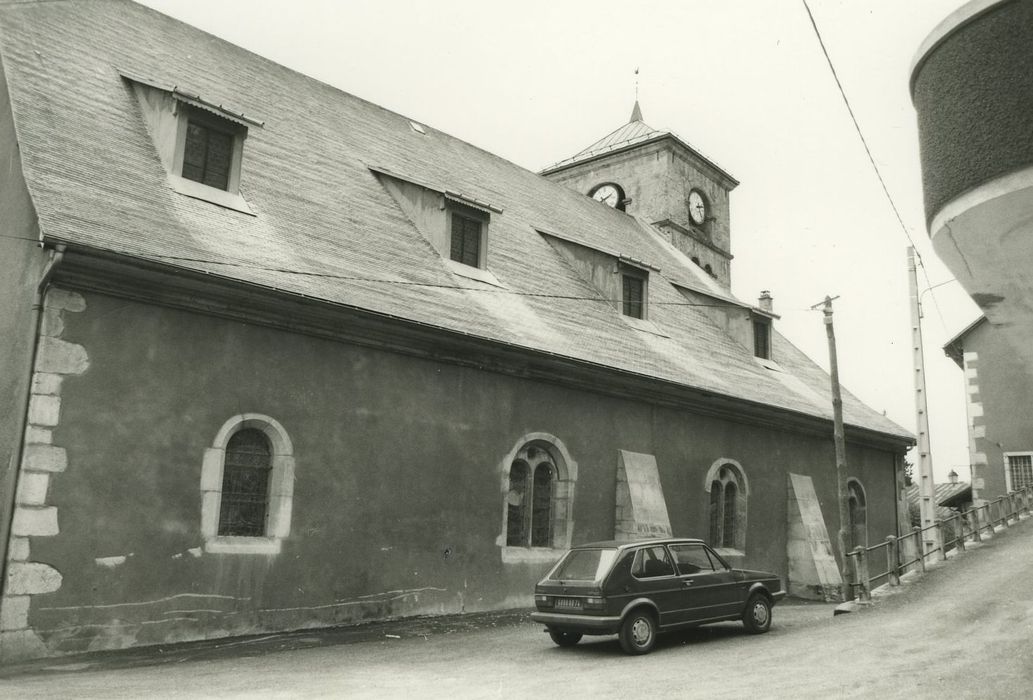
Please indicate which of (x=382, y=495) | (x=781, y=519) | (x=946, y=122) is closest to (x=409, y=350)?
(x=382, y=495)

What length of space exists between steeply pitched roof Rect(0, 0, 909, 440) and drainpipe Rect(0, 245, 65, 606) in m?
0.54

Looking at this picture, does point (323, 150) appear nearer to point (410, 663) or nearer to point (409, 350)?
point (409, 350)

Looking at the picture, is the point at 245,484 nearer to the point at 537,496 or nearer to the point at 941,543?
the point at 537,496

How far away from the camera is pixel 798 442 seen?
22.1 metres

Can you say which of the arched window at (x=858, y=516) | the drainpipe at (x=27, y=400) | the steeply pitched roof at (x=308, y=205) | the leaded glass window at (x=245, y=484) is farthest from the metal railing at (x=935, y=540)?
the drainpipe at (x=27, y=400)

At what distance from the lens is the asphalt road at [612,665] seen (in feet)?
28.0

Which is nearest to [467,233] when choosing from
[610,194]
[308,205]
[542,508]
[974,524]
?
[308,205]

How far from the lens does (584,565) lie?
1175 centimetres

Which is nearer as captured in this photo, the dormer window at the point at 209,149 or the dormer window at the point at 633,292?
the dormer window at the point at 209,149

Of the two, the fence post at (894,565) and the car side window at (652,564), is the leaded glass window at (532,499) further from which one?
the fence post at (894,565)

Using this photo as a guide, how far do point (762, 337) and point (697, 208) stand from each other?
10072mm

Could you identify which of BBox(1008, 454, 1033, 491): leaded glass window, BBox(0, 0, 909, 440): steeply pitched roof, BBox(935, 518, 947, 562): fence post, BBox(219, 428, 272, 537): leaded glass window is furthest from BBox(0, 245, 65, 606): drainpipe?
BBox(1008, 454, 1033, 491): leaded glass window

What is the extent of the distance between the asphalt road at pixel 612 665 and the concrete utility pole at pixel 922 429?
14.2 ft

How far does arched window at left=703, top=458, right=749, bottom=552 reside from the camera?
1953 centimetres
